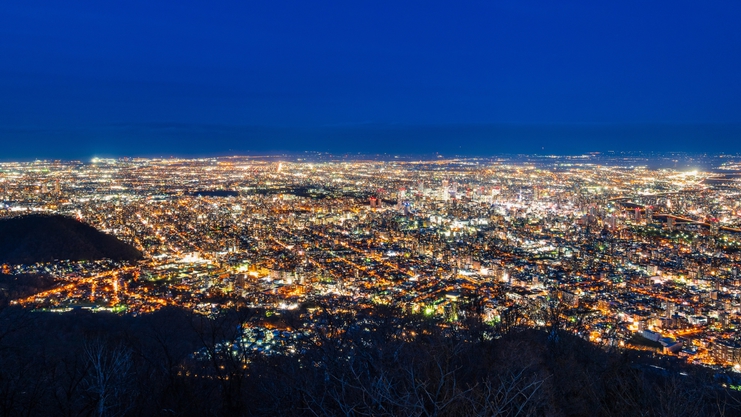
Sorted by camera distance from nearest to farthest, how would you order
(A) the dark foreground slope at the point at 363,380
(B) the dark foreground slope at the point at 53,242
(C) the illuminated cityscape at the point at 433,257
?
(A) the dark foreground slope at the point at 363,380 → (C) the illuminated cityscape at the point at 433,257 → (B) the dark foreground slope at the point at 53,242

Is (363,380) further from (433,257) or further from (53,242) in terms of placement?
(53,242)

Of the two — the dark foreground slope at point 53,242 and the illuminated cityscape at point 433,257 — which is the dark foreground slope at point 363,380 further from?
the dark foreground slope at point 53,242

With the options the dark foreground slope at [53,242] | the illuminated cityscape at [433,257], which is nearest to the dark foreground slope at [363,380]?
the illuminated cityscape at [433,257]

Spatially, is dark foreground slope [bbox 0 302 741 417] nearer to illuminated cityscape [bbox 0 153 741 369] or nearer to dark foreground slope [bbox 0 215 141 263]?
illuminated cityscape [bbox 0 153 741 369]

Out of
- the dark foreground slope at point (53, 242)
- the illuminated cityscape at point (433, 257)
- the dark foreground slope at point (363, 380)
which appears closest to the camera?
the dark foreground slope at point (363, 380)

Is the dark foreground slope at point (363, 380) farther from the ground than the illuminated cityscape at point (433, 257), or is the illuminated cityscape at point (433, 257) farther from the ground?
the dark foreground slope at point (363, 380)

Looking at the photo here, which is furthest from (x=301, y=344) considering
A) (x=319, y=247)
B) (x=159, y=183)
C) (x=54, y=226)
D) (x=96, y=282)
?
(x=159, y=183)

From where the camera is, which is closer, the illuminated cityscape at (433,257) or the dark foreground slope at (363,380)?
the dark foreground slope at (363,380)

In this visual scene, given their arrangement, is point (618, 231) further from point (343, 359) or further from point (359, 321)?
point (343, 359)
